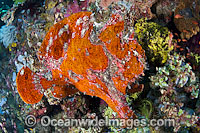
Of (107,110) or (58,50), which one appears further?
(107,110)

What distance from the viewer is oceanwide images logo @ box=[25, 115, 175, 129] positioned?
11.4 feet

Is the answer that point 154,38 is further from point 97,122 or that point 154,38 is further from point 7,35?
point 7,35

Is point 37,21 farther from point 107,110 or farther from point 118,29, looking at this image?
point 107,110

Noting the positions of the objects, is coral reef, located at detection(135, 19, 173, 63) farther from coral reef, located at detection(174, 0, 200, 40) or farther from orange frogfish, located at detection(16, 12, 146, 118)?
orange frogfish, located at detection(16, 12, 146, 118)

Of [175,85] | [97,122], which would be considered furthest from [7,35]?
[175,85]

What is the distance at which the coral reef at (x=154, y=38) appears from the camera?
3.67 metres

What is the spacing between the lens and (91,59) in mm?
2809

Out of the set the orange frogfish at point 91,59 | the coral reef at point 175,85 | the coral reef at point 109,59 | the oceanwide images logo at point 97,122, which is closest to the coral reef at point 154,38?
the coral reef at point 109,59

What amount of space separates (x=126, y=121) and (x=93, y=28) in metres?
2.11

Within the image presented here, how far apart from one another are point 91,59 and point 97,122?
2.54 metres

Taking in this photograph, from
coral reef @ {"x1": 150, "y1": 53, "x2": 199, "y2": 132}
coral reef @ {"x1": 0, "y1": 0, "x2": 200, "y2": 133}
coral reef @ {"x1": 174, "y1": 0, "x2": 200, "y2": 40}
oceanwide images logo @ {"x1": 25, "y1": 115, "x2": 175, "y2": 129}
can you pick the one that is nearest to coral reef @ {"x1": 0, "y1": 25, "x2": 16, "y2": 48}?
coral reef @ {"x1": 0, "y1": 0, "x2": 200, "y2": 133}

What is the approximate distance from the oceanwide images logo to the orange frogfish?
467 millimetres

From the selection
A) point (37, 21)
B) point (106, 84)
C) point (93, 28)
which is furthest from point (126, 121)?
point (37, 21)

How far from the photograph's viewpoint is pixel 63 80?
3.55m
